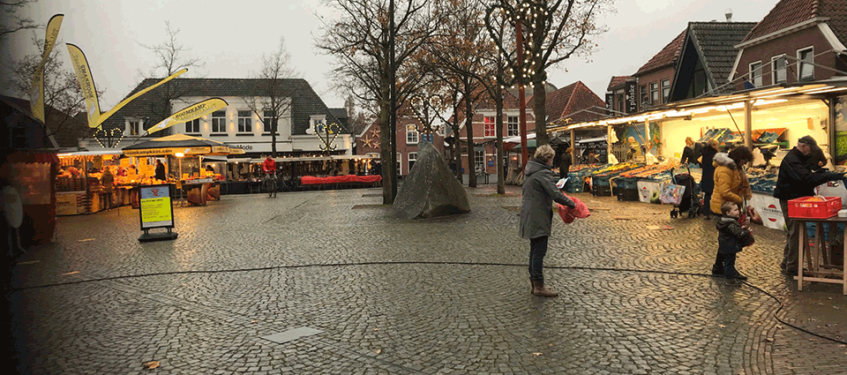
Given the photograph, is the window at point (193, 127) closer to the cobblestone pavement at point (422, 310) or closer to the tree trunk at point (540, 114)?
the tree trunk at point (540, 114)

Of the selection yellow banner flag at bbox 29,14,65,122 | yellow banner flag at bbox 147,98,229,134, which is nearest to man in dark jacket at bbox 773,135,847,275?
yellow banner flag at bbox 29,14,65,122

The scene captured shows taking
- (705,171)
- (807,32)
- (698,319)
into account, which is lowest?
(698,319)

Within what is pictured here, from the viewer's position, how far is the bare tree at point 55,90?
1604 mm

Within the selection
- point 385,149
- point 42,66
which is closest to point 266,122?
point 385,149

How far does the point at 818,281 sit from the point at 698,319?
206 cm

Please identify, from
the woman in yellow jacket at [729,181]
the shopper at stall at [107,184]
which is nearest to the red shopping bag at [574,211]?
the woman in yellow jacket at [729,181]

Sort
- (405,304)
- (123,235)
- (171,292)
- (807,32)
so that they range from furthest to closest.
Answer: (807,32) → (123,235) → (171,292) → (405,304)

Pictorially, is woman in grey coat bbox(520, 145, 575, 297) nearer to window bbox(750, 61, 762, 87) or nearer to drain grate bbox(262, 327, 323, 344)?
drain grate bbox(262, 327, 323, 344)

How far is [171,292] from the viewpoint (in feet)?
23.2

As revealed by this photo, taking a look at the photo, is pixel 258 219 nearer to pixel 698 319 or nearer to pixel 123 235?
pixel 123 235

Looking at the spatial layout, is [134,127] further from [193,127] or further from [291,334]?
[291,334]

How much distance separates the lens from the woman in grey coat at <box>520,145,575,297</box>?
21.2ft

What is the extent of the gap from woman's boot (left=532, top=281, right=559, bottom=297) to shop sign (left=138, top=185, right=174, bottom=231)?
29.1ft

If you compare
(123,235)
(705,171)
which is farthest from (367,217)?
(705,171)
